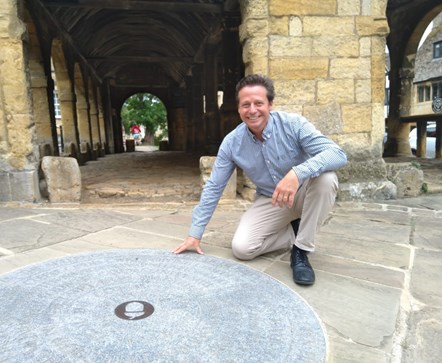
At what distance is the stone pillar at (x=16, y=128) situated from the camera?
3945mm

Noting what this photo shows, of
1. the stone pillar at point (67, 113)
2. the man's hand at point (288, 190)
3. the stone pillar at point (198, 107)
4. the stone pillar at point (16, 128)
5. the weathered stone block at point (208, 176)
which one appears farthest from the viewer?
the stone pillar at point (198, 107)

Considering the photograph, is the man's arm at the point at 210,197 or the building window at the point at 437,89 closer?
the man's arm at the point at 210,197

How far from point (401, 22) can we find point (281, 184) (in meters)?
10.4

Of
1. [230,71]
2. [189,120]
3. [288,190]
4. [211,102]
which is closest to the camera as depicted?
[288,190]

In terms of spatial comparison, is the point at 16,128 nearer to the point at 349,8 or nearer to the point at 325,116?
the point at 325,116

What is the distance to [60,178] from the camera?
13.9 ft

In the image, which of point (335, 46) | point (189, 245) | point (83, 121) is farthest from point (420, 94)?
point (189, 245)

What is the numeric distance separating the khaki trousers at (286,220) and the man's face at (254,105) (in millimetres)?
458

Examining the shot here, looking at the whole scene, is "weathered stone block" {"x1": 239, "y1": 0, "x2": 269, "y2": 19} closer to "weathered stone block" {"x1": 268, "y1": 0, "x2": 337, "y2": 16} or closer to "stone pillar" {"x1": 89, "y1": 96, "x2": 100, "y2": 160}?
"weathered stone block" {"x1": 268, "y1": 0, "x2": 337, "y2": 16}

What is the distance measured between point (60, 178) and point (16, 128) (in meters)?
0.72

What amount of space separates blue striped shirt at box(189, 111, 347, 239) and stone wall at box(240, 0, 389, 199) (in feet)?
6.66

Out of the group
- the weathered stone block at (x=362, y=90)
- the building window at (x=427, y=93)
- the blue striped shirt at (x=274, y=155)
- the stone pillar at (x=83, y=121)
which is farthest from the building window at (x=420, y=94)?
the blue striped shirt at (x=274, y=155)

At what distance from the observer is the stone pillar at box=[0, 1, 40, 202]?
3.95 m

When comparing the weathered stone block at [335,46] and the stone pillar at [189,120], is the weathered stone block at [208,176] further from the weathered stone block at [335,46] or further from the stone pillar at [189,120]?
the stone pillar at [189,120]
